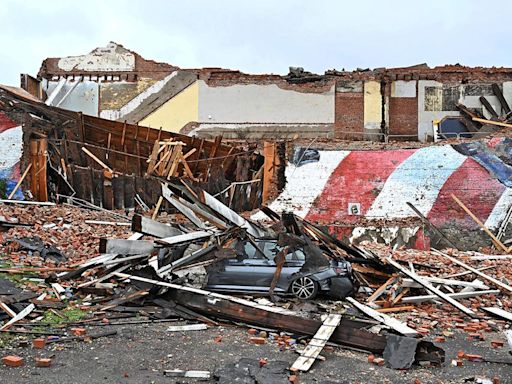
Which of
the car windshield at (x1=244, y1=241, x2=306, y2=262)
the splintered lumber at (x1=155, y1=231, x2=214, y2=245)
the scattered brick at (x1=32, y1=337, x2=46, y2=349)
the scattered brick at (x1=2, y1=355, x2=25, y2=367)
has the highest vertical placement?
the splintered lumber at (x1=155, y1=231, x2=214, y2=245)

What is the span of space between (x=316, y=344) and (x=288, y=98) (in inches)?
948

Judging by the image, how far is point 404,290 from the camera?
10.3 m

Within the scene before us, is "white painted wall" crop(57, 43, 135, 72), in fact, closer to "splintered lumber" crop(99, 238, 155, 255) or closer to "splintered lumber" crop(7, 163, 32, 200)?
"splintered lumber" crop(7, 163, 32, 200)

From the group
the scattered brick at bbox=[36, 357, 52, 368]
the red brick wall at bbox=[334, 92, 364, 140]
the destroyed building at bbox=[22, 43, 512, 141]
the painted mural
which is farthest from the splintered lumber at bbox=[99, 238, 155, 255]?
the red brick wall at bbox=[334, 92, 364, 140]

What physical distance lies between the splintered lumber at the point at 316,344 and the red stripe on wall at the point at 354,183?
42.0 feet

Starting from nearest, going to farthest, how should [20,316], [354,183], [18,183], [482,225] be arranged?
1. [20,316]
2. [18,183]
3. [482,225]
4. [354,183]

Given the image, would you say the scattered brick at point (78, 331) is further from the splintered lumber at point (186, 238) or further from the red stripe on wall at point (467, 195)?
the red stripe on wall at point (467, 195)

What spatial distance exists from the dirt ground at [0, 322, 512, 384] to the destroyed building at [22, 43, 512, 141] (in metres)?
22.8

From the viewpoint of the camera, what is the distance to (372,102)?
29.7 metres

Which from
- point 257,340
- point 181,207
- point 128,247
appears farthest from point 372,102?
point 257,340

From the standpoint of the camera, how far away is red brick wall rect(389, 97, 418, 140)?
2981cm

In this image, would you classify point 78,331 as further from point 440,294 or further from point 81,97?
point 81,97

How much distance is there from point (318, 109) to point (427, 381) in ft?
80.9

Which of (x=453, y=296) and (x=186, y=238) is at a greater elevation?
(x=186, y=238)
